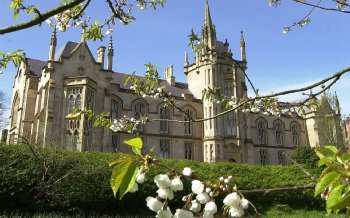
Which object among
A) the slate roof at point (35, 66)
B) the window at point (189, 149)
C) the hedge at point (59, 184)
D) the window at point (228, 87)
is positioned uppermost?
the slate roof at point (35, 66)

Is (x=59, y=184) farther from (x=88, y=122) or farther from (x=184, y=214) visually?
(x=88, y=122)

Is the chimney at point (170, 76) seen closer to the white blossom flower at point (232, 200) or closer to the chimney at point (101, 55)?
the chimney at point (101, 55)

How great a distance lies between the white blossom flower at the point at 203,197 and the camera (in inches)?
61.1

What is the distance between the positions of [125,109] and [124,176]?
30838mm

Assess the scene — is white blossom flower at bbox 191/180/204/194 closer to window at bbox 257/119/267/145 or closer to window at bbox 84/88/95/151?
window at bbox 84/88/95/151

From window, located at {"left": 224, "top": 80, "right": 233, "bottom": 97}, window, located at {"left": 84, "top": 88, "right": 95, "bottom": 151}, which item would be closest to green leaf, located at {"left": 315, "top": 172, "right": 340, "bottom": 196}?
window, located at {"left": 84, "top": 88, "right": 95, "bottom": 151}

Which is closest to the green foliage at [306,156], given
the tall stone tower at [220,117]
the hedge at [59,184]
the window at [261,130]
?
the hedge at [59,184]

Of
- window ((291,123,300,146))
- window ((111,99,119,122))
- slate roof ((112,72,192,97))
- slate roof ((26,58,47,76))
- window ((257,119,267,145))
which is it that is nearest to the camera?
window ((111,99,119,122))

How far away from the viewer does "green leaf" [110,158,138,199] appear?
1.55 meters

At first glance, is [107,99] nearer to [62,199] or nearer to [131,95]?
[131,95]

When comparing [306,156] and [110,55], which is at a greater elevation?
[110,55]

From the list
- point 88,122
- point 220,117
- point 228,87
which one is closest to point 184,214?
point 88,122

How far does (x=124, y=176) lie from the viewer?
1572 millimetres

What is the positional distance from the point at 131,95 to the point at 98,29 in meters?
28.5
